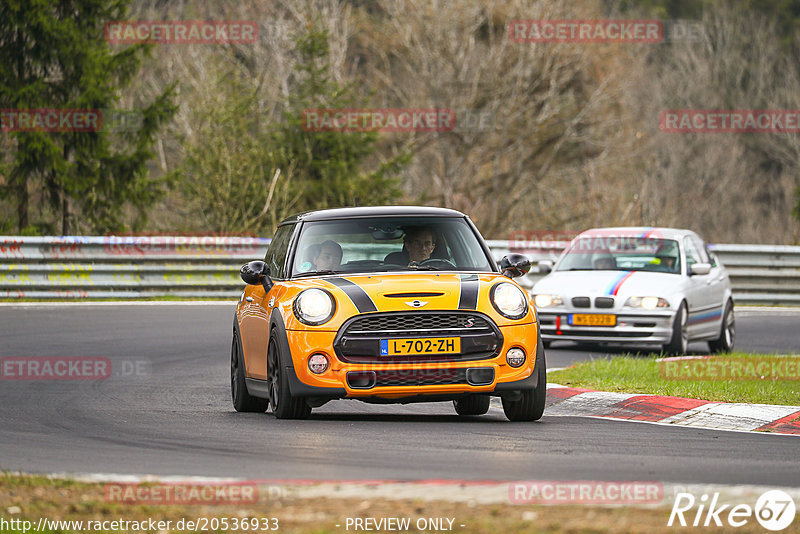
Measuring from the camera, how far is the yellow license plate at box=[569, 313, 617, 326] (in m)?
17.0

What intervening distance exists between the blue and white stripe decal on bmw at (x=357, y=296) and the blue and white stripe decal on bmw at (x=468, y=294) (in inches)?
23.8

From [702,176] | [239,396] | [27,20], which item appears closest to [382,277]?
[239,396]

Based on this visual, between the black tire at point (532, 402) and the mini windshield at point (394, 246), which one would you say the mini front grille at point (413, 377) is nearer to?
the black tire at point (532, 402)

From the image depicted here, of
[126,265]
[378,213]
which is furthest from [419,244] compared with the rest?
[126,265]

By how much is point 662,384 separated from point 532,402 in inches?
105

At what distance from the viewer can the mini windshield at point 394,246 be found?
1069cm

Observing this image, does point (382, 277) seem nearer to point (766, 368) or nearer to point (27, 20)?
point (766, 368)

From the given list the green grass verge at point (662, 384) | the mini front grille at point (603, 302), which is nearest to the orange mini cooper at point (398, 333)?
the green grass verge at point (662, 384)

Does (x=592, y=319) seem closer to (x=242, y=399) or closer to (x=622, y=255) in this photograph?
(x=622, y=255)

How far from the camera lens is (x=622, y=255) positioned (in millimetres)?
18203

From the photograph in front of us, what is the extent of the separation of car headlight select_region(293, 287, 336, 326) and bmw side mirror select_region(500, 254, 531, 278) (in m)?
1.58

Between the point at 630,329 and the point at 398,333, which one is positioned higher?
the point at 398,333

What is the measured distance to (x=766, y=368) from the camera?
46.5 ft

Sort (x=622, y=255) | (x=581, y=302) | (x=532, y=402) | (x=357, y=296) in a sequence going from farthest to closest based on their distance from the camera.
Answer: (x=622, y=255), (x=581, y=302), (x=532, y=402), (x=357, y=296)
